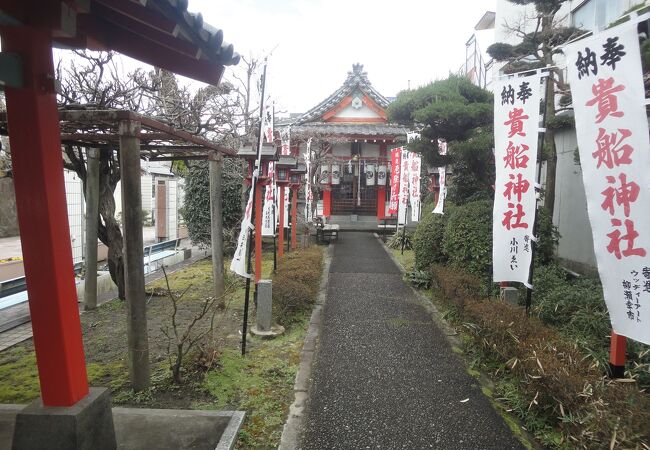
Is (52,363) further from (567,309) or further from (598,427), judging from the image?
(567,309)

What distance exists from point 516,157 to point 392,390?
3.43 meters

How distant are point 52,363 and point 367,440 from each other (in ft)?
8.47

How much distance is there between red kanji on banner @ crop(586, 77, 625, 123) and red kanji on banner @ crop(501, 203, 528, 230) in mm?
2110

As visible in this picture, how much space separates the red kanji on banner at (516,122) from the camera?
17.6 feet

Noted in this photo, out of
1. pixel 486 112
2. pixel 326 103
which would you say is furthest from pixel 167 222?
pixel 486 112

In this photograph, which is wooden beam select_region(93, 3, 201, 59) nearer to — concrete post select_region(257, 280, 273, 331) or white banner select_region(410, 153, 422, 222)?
concrete post select_region(257, 280, 273, 331)

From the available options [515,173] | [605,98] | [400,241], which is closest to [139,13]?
[605,98]

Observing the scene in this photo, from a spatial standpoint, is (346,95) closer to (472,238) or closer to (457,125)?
(457,125)

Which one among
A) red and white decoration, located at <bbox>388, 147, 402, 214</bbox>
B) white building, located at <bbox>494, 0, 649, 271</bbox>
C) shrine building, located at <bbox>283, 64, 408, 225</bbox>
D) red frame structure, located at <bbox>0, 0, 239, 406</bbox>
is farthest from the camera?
shrine building, located at <bbox>283, 64, 408, 225</bbox>

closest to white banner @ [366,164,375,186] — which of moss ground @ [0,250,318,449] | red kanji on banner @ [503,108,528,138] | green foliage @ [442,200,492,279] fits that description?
green foliage @ [442,200,492,279]

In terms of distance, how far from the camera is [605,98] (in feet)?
11.0

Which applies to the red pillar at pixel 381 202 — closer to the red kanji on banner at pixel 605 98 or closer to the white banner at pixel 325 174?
the white banner at pixel 325 174

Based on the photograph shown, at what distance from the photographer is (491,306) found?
17.7 ft

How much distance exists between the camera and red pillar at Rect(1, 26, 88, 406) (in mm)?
2543
